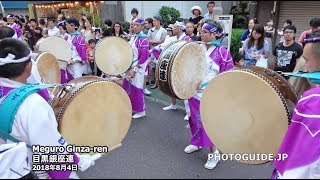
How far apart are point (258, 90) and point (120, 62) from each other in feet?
11.6

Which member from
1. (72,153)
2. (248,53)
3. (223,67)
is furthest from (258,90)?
(248,53)

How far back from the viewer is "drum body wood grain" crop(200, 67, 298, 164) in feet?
5.76

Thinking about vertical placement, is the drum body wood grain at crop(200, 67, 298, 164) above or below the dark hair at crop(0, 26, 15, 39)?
below

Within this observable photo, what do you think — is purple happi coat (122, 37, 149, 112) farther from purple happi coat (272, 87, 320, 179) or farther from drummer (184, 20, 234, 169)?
purple happi coat (272, 87, 320, 179)

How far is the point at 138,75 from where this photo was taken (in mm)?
5219

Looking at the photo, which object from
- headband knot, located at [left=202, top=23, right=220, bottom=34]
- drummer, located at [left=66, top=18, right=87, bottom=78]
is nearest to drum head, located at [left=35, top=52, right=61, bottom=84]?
headband knot, located at [left=202, top=23, right=220, bottom=34]

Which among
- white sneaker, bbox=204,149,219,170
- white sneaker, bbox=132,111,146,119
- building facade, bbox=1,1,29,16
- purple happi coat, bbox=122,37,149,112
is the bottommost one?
white sneaker, bbox=132,111,146,119

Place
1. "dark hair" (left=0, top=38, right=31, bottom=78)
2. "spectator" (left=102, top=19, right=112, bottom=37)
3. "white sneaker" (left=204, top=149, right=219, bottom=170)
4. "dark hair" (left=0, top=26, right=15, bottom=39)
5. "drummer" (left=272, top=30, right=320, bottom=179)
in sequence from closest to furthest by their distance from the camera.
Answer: "drummer" (left=272, top=30, right=320, bottom=179) → "dark hair" (left=0, top=38, right=31, bottom=78) → "dark hair" (left=0, top=26, right=15, bottom=39) → "white sneaker" (left=204, top=149, right=219, bottom=170) → "spectator" (left=102, top=19, right=112, bottom=37)

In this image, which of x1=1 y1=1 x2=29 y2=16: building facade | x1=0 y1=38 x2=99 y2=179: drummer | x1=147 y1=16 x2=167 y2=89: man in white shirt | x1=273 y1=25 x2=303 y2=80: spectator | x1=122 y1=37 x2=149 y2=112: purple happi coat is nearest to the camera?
x1=0 y1=38 x2=99 y2=179: drummer

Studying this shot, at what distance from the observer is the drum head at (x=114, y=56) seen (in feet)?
16.5

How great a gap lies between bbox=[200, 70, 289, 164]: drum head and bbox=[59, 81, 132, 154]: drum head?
2.17 ft

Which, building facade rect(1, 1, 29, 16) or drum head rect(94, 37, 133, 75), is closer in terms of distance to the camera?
drum head rect(94, 37, 133, 75)

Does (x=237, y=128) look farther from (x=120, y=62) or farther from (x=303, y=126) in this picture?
(x=120, y=62)

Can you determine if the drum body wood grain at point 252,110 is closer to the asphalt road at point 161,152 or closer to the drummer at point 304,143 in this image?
the drummer at point 304,143
